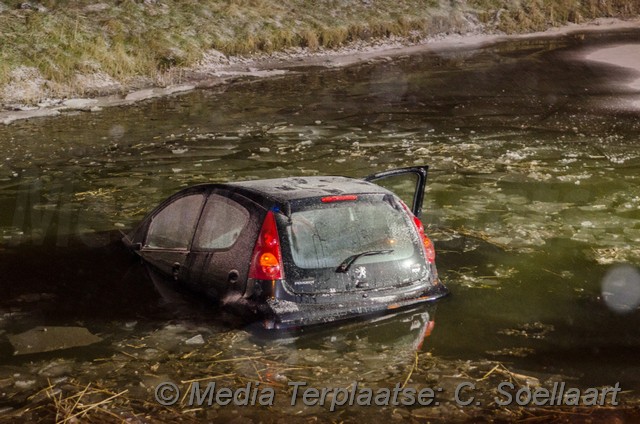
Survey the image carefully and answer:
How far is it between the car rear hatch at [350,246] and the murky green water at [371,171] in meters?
0.45

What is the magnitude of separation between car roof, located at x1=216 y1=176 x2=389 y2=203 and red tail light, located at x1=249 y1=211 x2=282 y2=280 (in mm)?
291

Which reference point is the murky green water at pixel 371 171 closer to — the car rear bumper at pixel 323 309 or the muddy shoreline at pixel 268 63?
the car rear bumper at pixel 323 309

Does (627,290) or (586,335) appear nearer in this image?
(586,335)

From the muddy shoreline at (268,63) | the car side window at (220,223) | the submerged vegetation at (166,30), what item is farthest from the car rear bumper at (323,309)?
the submerged vegetation at (166,30)

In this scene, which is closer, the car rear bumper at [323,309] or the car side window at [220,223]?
the car rear bumper at [323,309]

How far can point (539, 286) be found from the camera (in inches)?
373

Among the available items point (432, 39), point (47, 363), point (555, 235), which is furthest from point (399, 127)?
point (432, 39)

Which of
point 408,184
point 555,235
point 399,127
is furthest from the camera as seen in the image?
point 399,127

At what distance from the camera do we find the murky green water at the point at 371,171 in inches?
302

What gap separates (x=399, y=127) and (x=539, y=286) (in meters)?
11.2

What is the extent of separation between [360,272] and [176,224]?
228 centimetres

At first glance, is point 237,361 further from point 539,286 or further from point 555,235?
point 555,235

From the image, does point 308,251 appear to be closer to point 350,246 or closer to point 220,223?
point 350,246

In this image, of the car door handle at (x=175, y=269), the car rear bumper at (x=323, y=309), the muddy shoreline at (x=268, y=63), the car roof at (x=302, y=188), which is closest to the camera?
the car rear bumper at (x=323, y=309)
